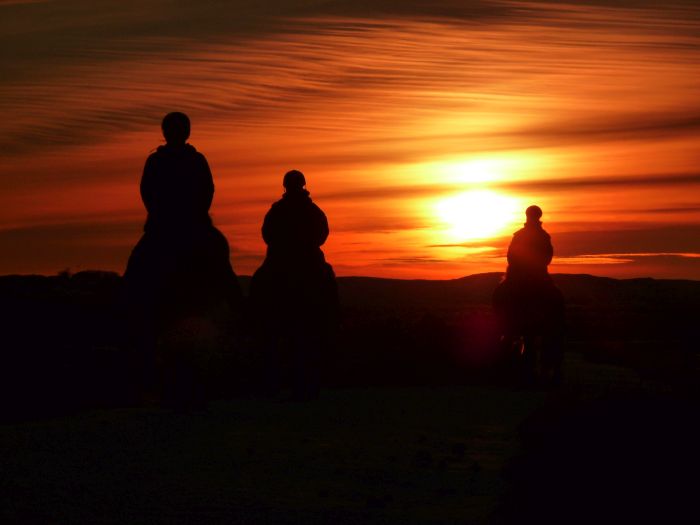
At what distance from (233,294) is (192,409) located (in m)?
1.36

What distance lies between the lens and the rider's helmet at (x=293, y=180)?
58.8 feet

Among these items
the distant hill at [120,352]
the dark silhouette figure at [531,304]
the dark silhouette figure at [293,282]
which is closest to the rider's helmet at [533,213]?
the dark silhouette figure at [531,304]

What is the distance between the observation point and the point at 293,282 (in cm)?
1791

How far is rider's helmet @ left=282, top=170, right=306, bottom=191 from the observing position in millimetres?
17922

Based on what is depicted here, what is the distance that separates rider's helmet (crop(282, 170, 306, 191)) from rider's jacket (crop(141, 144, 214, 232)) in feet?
8.52

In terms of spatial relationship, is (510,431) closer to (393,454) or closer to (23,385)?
(393,454)

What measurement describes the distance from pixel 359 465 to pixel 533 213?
11305 mm

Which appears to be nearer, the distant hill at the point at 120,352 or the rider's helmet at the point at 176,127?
the rider's helmet at the point at 176,127

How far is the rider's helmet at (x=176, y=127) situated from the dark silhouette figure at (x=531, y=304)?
756cm

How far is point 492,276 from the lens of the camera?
17775cm

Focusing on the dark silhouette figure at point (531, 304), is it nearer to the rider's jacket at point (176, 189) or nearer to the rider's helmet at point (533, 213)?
the rider's helmet at point (533, 213)

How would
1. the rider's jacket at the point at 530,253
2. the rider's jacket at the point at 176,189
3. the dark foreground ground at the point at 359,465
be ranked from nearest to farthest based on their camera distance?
the dark foreground ground at the point at 359,465, the rider's jacket at the point at 176,189, the rider's jacket at the point at 530,253

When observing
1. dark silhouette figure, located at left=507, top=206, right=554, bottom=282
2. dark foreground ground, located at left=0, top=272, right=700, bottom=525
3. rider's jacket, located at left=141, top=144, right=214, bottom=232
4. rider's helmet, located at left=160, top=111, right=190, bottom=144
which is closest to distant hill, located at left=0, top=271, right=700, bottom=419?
dark foreground ground, located at left=0, top=272, right=700, bottom=525

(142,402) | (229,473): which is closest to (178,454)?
(229,473)
